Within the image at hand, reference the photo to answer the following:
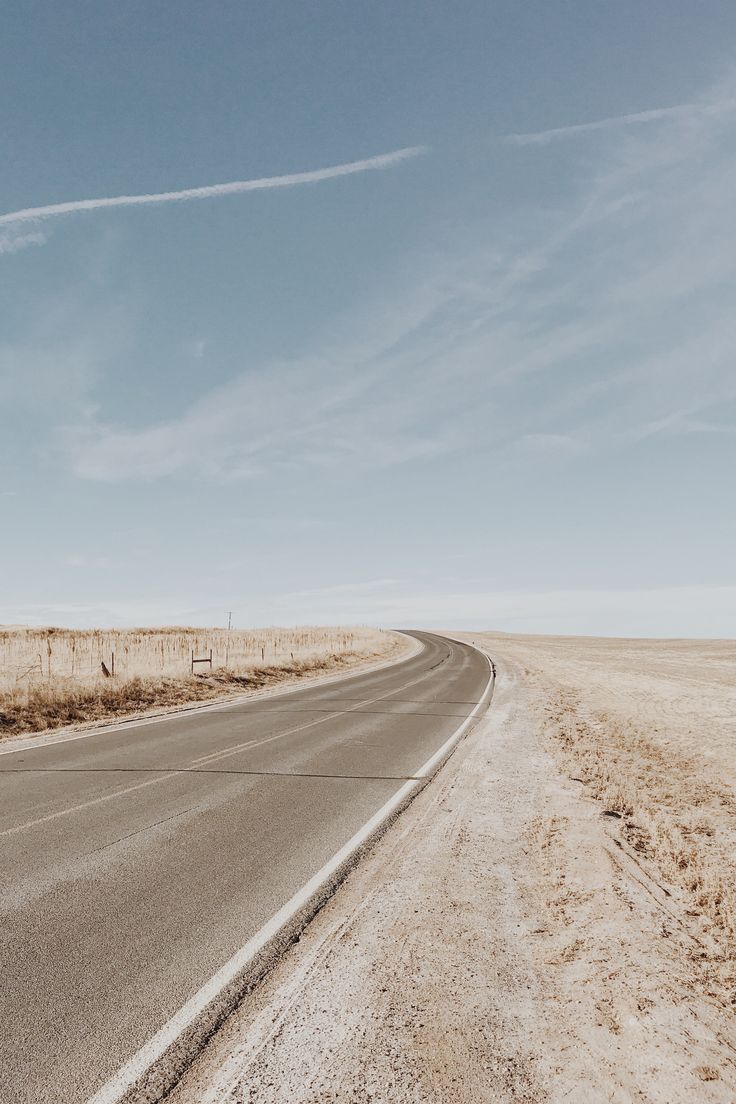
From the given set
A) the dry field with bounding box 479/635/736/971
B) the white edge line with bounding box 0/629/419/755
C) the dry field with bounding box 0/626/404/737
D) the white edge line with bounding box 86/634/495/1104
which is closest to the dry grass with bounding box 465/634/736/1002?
the dry field with bounding box 479/635/736/971

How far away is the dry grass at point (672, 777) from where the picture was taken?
17.6 ft

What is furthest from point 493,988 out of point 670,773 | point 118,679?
point 118,679

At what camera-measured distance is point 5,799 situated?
7.91 meters

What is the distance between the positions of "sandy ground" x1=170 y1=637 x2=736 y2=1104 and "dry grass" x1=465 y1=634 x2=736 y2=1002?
0.08 meters

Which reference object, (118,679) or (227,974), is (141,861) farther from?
(118,679)

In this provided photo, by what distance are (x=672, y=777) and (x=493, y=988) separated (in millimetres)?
8001

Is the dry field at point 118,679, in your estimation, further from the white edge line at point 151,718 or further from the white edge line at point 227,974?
the white edge line at point 227,974

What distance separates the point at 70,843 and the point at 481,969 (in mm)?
4314

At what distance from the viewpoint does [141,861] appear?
5.84m

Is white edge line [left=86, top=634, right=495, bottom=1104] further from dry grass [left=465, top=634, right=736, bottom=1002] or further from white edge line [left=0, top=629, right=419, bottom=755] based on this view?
white edge line [left=0, top=629, right=419, bottom=755]

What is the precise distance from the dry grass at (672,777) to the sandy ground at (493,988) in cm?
8

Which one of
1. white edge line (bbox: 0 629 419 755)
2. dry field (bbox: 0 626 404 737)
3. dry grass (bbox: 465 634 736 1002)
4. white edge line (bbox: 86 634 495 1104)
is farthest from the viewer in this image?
dry field (bbox: 0 626 404 737)

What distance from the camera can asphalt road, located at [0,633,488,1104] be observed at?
3.52 m

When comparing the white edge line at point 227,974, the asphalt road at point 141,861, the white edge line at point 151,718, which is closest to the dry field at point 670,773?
the white edge line at point 227,974
